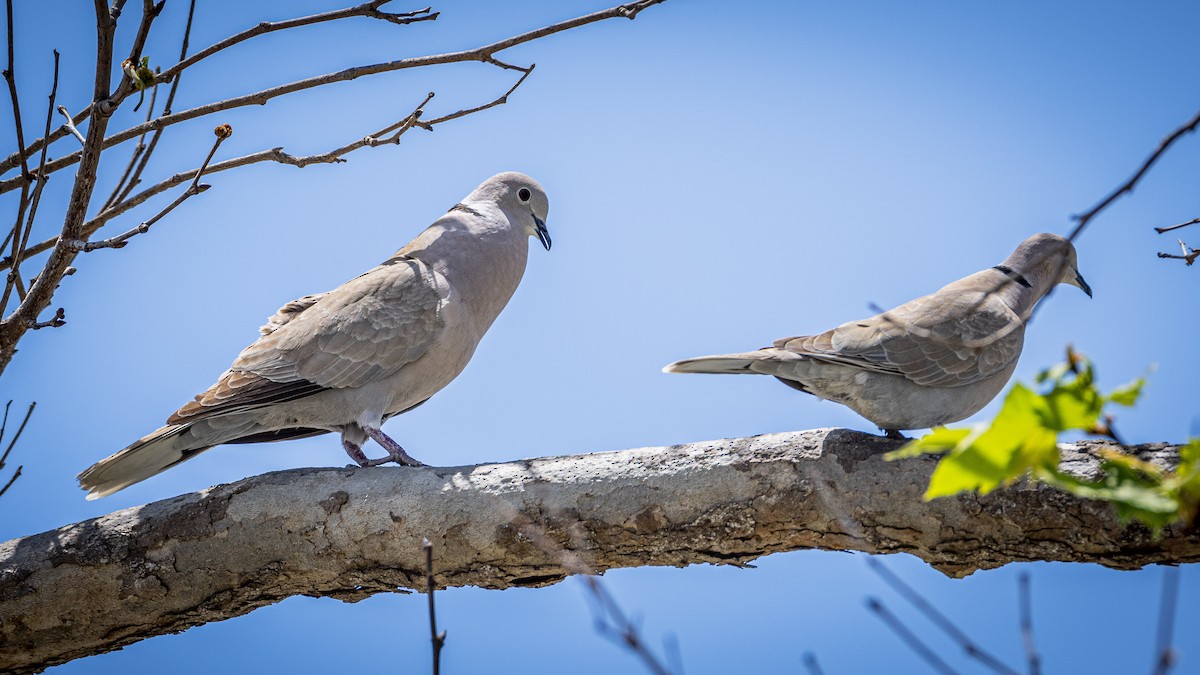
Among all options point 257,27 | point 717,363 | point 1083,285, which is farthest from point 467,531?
point 1083,285

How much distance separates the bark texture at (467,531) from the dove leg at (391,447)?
0.86m

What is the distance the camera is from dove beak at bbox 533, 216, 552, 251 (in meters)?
5.14

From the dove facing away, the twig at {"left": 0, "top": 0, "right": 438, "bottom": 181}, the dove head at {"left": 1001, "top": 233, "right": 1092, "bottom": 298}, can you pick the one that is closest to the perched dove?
the dove head at {"left": 1001, "top": 233, "right": 1092, "bottom": 298}

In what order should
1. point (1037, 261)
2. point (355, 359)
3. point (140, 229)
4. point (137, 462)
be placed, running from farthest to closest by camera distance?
1. point (355, 359)
2. point (1037, 261)
3. point (137, 462)
4. point (140, 229)

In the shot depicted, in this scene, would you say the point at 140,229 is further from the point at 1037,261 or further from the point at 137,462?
the point at 1037,261

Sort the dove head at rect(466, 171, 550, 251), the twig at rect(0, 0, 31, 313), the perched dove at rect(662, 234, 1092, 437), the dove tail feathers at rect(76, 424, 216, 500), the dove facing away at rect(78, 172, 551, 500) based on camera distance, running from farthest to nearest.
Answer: the dove head at rect(466, 171, 550, 251) < the dove facing away at rect(78, 172, 551, 500) < the dove tail feathers at rect(76, 424, 216, 500) < the perched dove at rect(662, 234, 1092, 437) < the twig at rect(0, 0, 31, 313)

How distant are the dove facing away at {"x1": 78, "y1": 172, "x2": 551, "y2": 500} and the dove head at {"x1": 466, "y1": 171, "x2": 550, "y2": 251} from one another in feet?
1.15

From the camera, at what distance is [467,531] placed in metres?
3.10

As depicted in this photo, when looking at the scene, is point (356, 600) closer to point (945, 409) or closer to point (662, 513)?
point (662, 513)

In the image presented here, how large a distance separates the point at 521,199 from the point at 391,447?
61.9 inches

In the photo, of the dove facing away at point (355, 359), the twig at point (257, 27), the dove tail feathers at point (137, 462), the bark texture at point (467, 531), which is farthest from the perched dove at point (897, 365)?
the dove tail feathers at point (137, 462)

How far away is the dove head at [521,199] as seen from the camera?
517 centimetres

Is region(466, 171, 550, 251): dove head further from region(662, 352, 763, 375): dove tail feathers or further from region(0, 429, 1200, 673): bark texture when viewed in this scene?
region(0, 429, 1200, 673): bark texture

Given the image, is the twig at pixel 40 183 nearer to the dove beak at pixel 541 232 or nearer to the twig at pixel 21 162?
the twig at pixel 21 162
